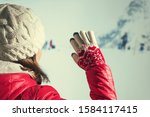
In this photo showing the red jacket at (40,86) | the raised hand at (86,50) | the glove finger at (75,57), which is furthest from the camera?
the glove finger at (75,57)

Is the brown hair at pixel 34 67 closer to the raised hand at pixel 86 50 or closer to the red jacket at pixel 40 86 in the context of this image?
the red jacket at pixel 40 86

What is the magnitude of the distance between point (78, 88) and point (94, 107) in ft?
0.54

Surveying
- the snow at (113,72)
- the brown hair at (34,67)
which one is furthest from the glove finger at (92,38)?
the brown hair at (34,67)

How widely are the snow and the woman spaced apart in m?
0.21

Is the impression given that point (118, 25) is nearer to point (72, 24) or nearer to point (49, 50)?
point (72, 24)

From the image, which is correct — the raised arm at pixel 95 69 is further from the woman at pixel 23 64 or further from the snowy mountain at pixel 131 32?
the snowy mountain at pixel 131 32

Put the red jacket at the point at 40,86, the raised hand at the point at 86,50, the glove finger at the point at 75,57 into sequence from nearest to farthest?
1. the red jacket at the point at 40,86
2. the raised hand at the point at 86,50
3. the glove finger at the point at 75,57

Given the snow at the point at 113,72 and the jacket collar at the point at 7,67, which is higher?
the jacket collar at the point at 7,67

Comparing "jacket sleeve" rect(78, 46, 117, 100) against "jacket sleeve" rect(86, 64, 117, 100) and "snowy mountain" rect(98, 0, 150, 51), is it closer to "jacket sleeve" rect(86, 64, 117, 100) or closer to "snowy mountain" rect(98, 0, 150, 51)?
"jacket sleeve" rect(86, 64, 117, 100)

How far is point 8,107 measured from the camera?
1.21m

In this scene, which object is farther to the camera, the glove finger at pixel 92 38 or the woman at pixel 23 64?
the glove finger at pixel 92 38

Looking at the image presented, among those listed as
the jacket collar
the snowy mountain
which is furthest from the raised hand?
the jacket collar

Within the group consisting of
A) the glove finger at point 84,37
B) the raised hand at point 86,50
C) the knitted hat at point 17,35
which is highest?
the knitted hat at point 17,35

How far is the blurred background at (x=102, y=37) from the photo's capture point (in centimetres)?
138
